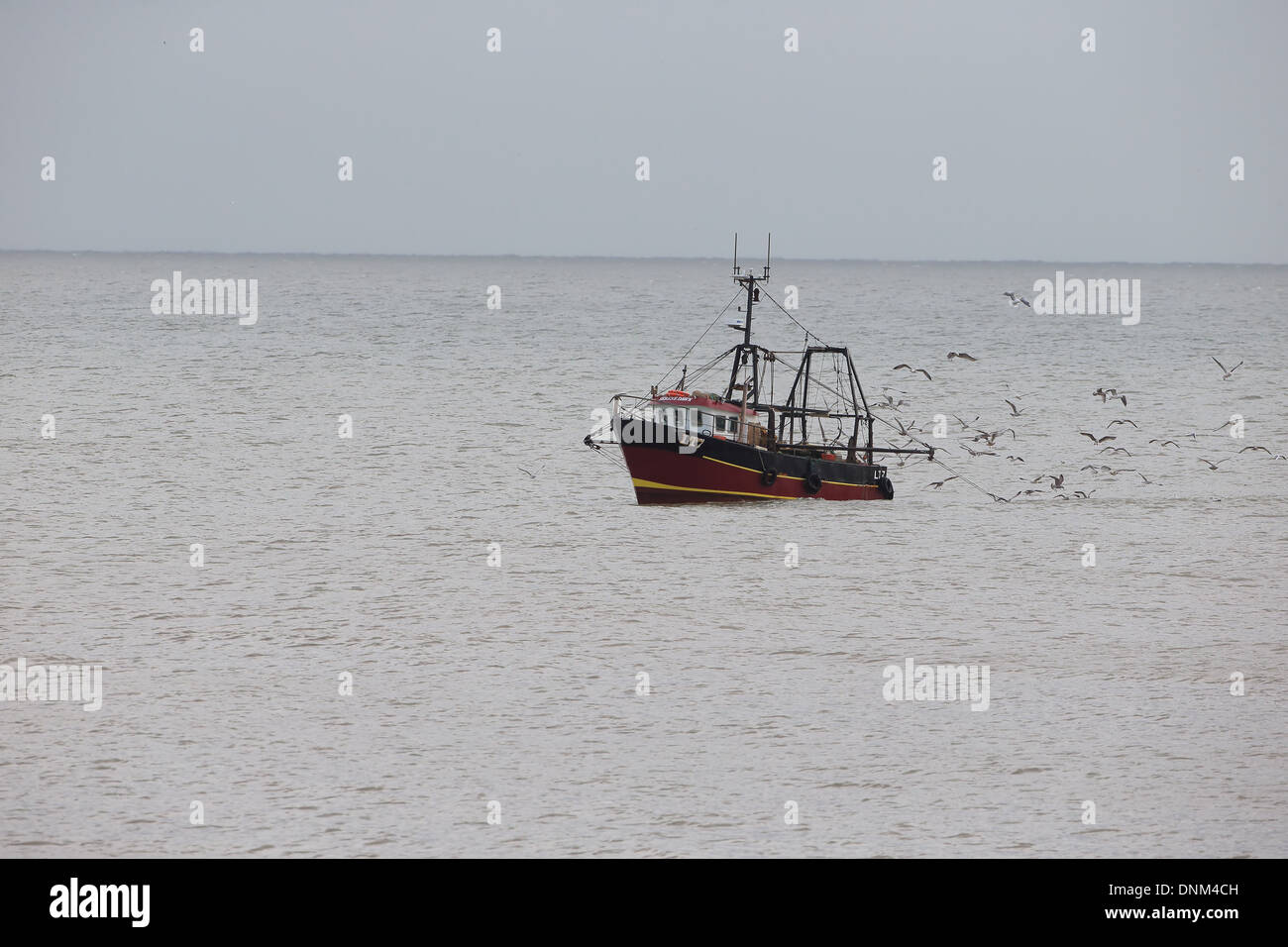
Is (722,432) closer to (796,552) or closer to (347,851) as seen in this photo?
(796,552)

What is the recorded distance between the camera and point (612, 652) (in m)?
→ 26.4

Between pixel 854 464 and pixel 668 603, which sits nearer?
A: pixel 668 603

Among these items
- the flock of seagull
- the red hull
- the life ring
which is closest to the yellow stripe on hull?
the red hull

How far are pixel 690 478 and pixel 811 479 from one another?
3.92 m

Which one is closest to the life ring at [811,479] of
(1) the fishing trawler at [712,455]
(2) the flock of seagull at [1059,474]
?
(1) the fishing trawler at [712,455]

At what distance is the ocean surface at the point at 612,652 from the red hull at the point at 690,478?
0.67m

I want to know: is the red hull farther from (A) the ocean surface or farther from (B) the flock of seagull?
(B) the flock of seagull

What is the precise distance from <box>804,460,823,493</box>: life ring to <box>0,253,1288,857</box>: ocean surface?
0.70 meters

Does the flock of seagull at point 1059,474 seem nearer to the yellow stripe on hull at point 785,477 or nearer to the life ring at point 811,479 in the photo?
the yellow stripe on hull at point 785,477

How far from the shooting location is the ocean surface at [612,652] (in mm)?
18328

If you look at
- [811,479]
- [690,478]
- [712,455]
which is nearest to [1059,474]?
[811,479]

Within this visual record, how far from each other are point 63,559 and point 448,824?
1946 cm
